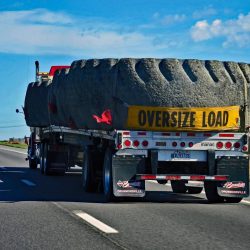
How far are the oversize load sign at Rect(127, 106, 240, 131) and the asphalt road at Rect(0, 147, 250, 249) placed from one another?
147 cm

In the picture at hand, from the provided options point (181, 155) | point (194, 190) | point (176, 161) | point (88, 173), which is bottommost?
point (194, 190)

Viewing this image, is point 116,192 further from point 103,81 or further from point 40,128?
point 40,128

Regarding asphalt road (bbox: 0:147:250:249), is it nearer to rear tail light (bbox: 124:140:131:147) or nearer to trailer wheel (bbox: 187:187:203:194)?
trailer wheel (bbox: 187:187:203:194)

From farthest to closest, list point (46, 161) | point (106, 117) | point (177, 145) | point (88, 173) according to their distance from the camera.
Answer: point (46, 161) < point (88, 173) < point (106, 117) < point (177, 145)

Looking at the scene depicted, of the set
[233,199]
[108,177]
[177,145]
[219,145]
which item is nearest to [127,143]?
[108,177]

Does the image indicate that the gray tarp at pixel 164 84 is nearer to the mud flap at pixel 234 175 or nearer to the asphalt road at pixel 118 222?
the mud flap at pixel 234 175

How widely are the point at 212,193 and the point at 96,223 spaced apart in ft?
14.5

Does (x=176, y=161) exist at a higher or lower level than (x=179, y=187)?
higher

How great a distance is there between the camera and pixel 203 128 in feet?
41.0

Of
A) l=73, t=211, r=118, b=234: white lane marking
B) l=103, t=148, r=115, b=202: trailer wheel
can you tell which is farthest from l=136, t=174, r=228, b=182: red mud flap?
l=73, t=211, r=118, b=234: white lane marking

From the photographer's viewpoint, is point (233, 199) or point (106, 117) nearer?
point (106, 117)

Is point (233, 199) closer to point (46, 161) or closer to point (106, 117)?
point (106, 117)

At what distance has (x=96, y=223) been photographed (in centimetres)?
934

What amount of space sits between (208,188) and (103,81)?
3.04m
